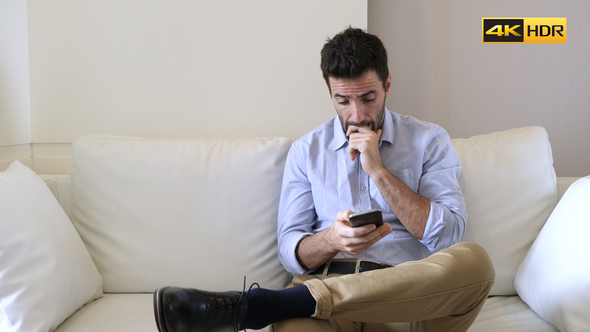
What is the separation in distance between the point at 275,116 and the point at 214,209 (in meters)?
0.57

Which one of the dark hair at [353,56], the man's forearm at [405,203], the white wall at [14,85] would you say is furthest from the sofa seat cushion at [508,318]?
the white wall at [14,85]

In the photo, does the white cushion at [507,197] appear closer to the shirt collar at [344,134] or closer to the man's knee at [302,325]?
the shirt collar at [344,134]

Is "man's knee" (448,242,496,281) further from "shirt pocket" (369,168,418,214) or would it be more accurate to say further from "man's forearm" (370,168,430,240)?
"shirt pocket" (369,168,418,214)

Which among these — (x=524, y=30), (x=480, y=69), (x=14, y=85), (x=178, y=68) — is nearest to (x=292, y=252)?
(x=178, y=68)

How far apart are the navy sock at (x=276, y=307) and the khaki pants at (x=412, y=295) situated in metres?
0.02

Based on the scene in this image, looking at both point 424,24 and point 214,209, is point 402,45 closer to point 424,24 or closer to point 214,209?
point 424,24

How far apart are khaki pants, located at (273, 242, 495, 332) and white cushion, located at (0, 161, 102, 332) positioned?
0.62 m

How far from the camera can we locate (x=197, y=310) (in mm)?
993

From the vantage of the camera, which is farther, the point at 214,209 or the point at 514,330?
the point at 214,209

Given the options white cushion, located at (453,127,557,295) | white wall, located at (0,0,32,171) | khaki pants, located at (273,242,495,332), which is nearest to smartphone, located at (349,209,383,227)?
khaki pants, located at (273,242,495,332)

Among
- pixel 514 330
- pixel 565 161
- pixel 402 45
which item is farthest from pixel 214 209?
pixel 565 161

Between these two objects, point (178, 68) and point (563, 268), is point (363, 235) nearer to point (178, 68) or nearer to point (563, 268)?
point (563, 268)

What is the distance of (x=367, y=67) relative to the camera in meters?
1.37

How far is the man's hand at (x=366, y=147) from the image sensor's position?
1.36 m
